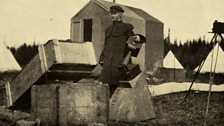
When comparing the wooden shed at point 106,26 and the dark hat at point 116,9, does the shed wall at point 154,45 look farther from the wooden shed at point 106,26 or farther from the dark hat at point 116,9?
the dark hat at point 116,9

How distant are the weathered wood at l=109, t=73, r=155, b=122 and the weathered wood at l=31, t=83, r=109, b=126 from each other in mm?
743

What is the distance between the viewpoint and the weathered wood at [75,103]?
4.84 meters

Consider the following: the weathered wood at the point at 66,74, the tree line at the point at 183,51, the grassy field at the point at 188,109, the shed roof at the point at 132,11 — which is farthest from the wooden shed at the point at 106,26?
the weathered wood at the point at 66,74

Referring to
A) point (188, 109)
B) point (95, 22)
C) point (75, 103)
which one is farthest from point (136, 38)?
point (95, 22)

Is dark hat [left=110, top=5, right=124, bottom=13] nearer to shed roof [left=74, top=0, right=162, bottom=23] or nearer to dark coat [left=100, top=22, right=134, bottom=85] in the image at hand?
dark coat [left=100, top=22, right=134, bottom=85]

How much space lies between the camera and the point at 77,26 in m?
17.5

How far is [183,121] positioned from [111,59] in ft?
4.41

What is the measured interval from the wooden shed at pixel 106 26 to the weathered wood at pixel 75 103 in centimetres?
1130

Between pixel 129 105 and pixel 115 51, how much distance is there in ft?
2.69

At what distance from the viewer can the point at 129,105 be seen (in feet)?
19.0

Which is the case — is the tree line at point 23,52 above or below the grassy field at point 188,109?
above

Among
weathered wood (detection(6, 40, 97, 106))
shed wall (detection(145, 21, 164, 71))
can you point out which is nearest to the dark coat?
weathered wood (detection(6, 40, 97, 106))

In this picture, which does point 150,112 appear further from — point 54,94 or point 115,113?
point 54,94

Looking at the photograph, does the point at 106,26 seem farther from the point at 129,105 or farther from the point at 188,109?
the point at 129,105
